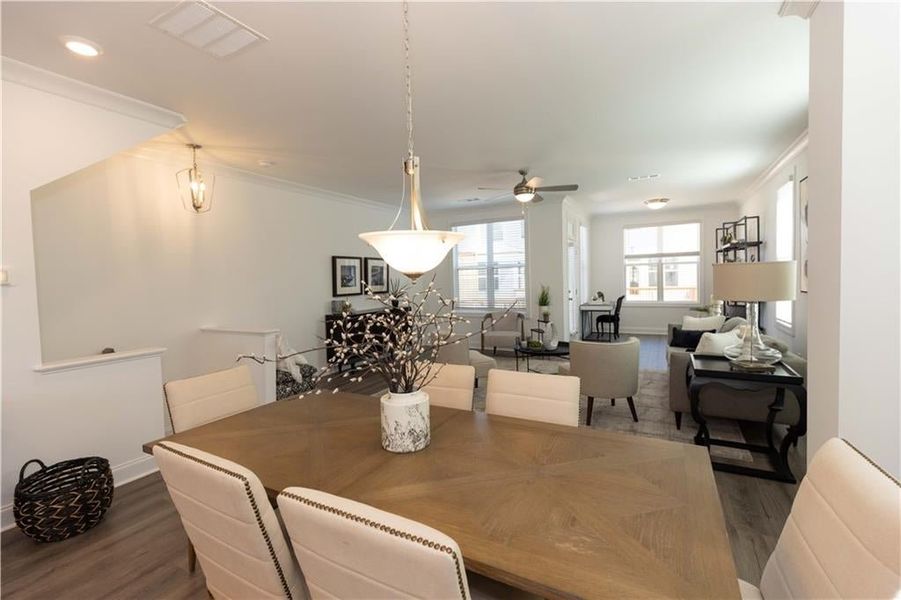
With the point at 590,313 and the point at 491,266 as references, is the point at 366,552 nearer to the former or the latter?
the point at 491,266

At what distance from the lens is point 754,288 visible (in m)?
2.91

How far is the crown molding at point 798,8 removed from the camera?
73.7 inches

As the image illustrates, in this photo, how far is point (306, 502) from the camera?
91 centimetres

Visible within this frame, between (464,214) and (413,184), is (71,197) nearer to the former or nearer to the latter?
(413,184)

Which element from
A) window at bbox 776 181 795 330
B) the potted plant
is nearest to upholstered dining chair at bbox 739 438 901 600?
window at bbox 776 181 795 330

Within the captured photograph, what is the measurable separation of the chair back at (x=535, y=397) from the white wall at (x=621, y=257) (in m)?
7.88

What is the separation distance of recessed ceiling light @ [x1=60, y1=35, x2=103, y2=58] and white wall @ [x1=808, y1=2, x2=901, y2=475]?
3.49 m

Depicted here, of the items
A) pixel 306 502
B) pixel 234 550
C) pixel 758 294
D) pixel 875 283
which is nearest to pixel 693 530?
pixel 306 502

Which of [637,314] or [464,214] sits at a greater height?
[464,214]

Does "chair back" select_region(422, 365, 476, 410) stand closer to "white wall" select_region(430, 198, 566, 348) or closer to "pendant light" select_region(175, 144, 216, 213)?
"pendant light" select_region(175, 144, 216, 213)

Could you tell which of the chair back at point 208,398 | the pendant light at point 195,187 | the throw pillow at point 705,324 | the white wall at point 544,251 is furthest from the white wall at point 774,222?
the pendant light at point 195,187

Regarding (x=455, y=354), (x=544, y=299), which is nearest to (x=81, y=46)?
(x=455, y=354)

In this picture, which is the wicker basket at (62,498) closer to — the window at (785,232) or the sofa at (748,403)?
the sofa at (748,403)

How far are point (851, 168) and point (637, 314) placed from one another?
8096 millimetres
